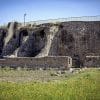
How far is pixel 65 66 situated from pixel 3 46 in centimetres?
1628

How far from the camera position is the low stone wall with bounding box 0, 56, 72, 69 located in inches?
1185

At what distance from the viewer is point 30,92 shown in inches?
527

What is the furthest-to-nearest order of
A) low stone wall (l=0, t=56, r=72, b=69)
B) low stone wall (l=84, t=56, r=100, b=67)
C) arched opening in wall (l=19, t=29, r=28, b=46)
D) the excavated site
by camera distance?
arched opening in wall (l=19, t=29, r=28, b=46)
the excavated site
low stone wall (l=84, t=56, r=100, b=67)
low stone wall (l=0, t=56, r=72, b=69)

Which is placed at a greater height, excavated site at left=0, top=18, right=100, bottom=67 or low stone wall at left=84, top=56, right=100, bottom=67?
excavated site at left=0, top=18, right=100, bottom=67

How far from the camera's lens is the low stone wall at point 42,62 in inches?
1185

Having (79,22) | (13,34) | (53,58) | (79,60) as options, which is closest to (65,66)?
(53,58)

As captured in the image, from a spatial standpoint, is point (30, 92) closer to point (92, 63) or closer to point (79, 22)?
point (92, 63)

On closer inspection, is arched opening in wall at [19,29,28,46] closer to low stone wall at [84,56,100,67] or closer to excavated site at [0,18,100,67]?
excavated site at [0,18,100,67]

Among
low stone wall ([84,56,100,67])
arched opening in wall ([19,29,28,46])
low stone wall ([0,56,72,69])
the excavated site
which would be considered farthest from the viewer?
arched opening in wall ([19,29,28,46])

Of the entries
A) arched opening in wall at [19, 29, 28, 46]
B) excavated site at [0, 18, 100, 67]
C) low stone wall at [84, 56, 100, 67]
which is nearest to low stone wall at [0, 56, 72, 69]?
excavated site at [0, 18, 100, 67]

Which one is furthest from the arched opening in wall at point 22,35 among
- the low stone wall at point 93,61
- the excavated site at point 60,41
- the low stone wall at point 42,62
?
the low stone wall at point 93,61

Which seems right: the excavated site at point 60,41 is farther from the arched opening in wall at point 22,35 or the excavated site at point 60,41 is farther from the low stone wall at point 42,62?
the low stone wall at point 42,62

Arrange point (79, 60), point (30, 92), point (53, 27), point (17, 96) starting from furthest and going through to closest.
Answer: point (53, 27) < point (79, 60) < point (30, 92) < point (17, 96)

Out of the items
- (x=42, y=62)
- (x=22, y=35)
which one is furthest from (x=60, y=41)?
(x=42, y=62)
